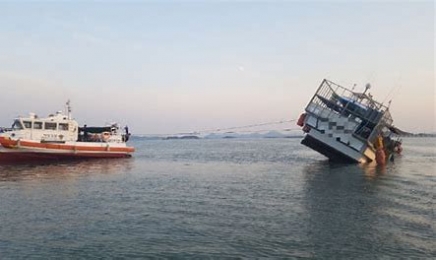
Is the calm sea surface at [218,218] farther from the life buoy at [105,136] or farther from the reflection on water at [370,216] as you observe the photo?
the life buoy at [105,136]

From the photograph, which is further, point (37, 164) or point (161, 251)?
point (37, 164)

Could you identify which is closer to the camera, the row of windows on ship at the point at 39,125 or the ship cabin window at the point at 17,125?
the ship cabin window at the point at 17,125

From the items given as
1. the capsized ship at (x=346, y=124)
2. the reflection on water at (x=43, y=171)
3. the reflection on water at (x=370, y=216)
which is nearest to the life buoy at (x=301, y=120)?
the capsized ship at (x=346, y=124)

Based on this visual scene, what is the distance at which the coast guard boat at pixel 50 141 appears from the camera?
172 feet

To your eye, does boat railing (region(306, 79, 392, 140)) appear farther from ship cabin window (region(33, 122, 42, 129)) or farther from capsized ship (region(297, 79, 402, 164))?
ship cabin window (region(33, 122, 42, 129))

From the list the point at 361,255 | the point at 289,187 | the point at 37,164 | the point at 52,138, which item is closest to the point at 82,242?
the point at 361,255

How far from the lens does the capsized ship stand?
49.7 m

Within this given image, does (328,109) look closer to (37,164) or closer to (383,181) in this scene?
(383,181)

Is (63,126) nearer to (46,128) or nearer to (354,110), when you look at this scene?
(46,128)

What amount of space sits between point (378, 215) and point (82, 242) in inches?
587

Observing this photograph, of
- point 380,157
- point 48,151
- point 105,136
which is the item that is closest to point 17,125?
point 48,151

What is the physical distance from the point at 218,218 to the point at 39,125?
135 ft

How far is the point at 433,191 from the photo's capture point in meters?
31.0

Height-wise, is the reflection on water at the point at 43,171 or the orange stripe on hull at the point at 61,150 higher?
the orange stripe on hull at the point at 61,150
